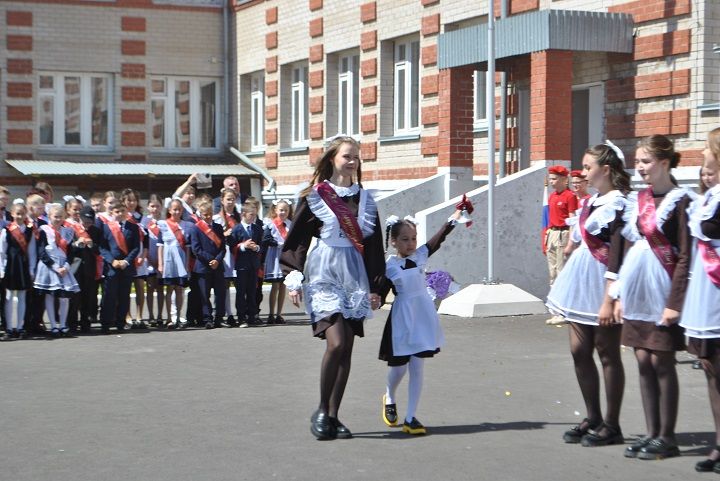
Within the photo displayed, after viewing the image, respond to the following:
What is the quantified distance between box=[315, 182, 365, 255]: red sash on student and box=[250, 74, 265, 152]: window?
23120mm

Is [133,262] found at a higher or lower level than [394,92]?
lower

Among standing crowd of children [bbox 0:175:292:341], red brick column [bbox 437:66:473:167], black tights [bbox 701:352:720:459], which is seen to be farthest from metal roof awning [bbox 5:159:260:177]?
black tights [bbox 701:352:720:459]

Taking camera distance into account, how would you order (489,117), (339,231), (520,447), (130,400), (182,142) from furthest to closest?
(182,142), (489,117), (130,400), (339,231), (520,447)

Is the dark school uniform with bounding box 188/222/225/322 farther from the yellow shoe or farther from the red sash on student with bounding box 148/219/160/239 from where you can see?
the yellow shoe

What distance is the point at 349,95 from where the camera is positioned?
1086 inches

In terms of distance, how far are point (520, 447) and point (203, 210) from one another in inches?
360

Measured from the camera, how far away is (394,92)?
25.7m

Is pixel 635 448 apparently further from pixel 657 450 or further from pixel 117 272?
pixel 117 272

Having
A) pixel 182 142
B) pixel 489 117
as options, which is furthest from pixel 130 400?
pixel 182 142

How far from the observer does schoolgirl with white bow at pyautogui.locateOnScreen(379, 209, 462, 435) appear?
9.15 metres

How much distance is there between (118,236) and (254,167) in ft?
50.4

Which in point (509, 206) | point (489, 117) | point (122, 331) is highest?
point (489, 117)

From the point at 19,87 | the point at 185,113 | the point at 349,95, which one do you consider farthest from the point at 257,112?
the point at 19,87

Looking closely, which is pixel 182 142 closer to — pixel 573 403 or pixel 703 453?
pixel 573 403
